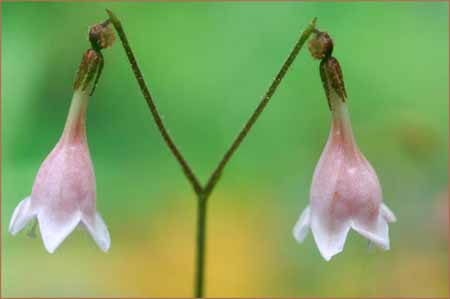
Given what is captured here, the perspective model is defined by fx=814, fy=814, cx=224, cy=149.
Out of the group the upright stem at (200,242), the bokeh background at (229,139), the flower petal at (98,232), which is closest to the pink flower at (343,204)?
the upright stem at (200,242)

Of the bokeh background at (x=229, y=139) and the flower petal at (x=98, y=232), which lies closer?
the flower petal at (x=98, y=232)

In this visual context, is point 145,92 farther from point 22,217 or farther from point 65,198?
point 22,217

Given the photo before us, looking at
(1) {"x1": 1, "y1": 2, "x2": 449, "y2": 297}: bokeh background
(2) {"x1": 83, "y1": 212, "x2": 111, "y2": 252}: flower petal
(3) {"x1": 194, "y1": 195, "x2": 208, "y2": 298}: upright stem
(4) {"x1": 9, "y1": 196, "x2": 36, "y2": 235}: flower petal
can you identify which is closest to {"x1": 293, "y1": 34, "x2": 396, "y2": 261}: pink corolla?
(3) {"x1": 194, "y1": 195, "x2": 208, "y2": 298}: upright stem

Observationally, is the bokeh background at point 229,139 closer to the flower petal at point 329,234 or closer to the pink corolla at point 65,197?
the flower petal at point 329,234

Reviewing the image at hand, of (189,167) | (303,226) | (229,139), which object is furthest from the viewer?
(229,139)

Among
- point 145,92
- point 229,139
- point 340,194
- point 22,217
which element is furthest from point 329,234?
point 229,139

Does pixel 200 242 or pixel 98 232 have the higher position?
pixel 98 232
